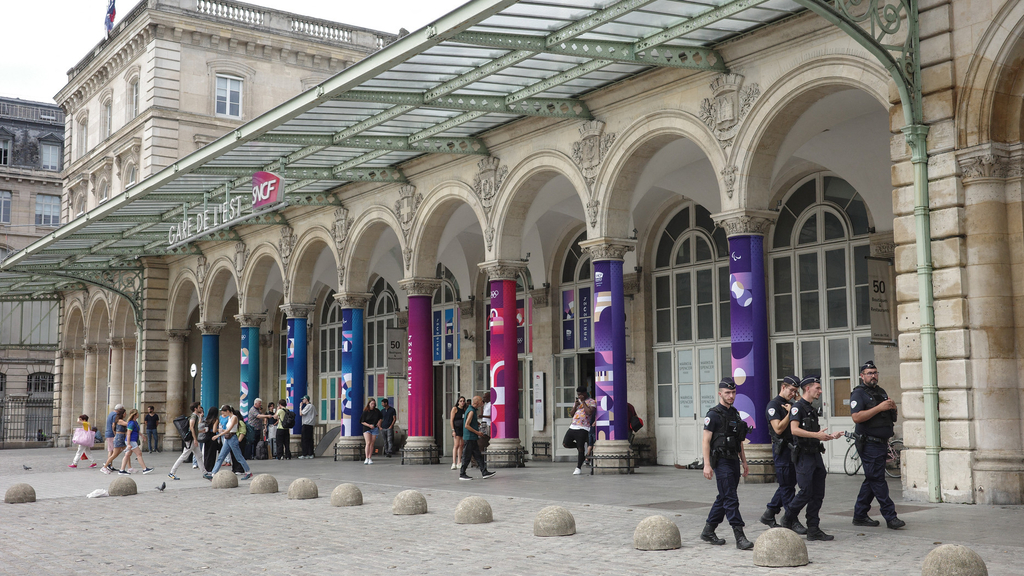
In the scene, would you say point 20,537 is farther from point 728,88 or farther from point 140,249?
point 140,249

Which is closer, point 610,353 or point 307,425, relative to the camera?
point 610,353

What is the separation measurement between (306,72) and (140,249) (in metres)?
9.48

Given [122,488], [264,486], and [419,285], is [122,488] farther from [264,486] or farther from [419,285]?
[419,285]

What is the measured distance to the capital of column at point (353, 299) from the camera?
24367mm

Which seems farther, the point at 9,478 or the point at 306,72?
the point at 306,72

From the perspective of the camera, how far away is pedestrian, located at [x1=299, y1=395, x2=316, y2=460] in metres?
26.0

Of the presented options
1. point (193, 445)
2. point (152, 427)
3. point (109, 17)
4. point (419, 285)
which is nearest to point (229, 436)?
point (193, 445)

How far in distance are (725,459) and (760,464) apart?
6.07 m

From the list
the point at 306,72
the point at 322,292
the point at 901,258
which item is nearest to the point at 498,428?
the point at 901,258

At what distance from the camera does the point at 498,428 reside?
773 inches

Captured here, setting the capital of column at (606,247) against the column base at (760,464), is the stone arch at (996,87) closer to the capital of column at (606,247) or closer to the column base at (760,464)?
the column base at (760,464)

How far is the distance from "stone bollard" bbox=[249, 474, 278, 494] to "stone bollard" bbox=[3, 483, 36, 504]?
10.5ft

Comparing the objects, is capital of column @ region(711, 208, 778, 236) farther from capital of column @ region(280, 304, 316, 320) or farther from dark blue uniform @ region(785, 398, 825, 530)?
capital of column @ region(280, 304, 316, 320)

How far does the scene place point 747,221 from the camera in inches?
583
